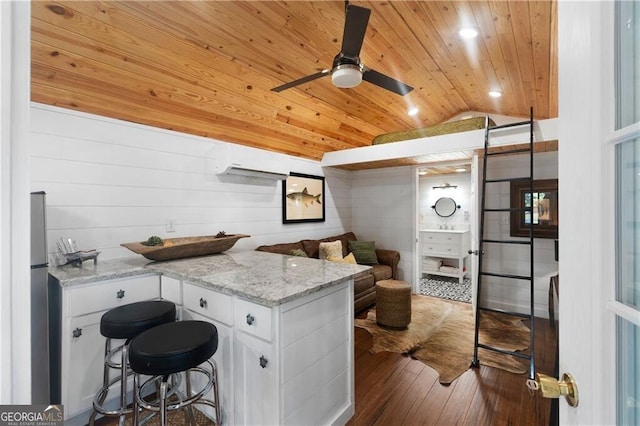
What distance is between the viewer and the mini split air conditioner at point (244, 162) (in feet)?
10.4

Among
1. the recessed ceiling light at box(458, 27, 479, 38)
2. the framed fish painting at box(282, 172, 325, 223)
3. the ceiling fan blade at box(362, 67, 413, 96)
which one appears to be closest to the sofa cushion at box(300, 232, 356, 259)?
the framed fish painting at box(282, 172, 325, 223)

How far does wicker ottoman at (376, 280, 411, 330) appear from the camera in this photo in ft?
11.2

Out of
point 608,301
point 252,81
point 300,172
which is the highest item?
point 252,81

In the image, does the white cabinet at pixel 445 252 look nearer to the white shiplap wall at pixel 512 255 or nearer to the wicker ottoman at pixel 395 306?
the white shiplap wall at pixel 512 255

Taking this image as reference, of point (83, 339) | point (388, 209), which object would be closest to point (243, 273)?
point (83, 339)

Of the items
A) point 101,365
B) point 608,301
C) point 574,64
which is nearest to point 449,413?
point 608,301

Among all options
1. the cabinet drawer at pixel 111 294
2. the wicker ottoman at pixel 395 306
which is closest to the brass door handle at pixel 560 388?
the cabinet drawer at pixel 111 294

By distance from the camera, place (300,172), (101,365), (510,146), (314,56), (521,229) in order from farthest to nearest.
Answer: (300,172)
(521,229)
(510,146)
(314,56)
(101,365)

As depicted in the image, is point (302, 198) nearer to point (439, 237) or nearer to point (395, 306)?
point (395, 306)

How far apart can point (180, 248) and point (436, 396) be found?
93.8 inches

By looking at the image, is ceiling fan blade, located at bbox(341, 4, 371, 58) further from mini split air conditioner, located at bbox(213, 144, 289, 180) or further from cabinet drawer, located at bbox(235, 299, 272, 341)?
mini split air conditioner, located at bbox(213, 144, 289, 180)

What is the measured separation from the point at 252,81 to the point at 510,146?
113 inches

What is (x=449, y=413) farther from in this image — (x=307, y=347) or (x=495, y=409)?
(x=307, y=347)

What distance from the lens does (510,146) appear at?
3.26 metres
